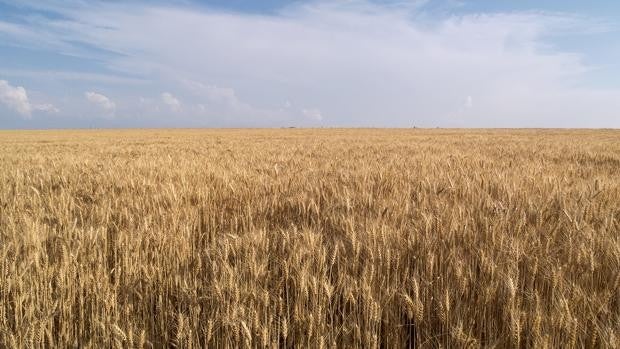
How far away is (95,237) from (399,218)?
5.89 ft

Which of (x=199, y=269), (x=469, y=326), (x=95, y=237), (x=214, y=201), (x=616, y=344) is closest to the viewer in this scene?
(x=616, y=344)

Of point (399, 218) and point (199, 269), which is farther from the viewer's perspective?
point (399, 218)

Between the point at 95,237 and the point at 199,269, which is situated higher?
the point at 95,237

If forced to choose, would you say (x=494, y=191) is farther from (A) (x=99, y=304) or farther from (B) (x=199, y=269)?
(A) (x=99, y=304)

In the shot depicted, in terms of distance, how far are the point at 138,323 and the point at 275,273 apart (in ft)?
1.81

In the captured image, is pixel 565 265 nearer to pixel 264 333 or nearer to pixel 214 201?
pixel 264 333

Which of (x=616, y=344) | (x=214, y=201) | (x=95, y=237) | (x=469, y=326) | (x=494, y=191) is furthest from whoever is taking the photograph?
(x=494, y=191)

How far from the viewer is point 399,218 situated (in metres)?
2.38

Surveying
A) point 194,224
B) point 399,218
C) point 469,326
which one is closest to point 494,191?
point 399,218

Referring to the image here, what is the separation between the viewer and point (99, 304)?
1381 millimetres

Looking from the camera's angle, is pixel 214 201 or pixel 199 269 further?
pixel 214 201

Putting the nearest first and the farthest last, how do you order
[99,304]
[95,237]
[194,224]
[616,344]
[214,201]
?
1. [616,344]
2. [99,304]
3. [95,237]
4. [194,224]
5. [214,201]

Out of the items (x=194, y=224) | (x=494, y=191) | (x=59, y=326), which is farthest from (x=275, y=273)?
(x=494, y=191)

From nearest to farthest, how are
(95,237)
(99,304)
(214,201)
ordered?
(99,304)
(95,237)
(214,201)
